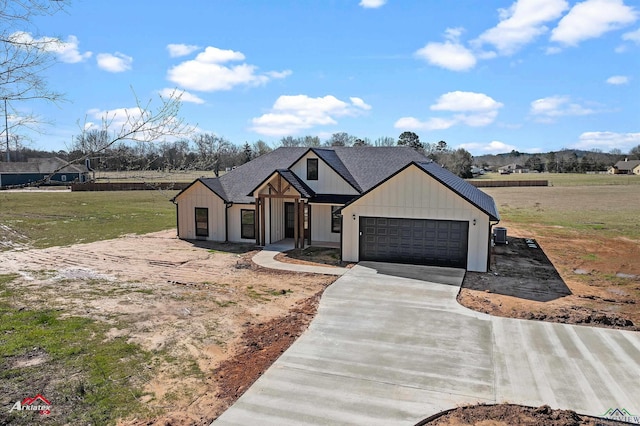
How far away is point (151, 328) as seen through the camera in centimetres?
1030

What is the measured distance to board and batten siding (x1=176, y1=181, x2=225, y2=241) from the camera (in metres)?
22.7

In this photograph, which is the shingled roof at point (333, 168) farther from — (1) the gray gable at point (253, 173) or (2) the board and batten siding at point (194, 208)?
(2) the board and batten siding at point (194, 208)

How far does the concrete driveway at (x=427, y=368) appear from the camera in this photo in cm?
694

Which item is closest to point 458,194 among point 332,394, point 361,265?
point 361,265

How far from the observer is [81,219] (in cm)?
3058

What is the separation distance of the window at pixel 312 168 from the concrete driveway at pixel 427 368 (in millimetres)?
11230

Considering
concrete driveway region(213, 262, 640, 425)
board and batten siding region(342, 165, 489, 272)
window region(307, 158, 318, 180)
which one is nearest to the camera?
concrete driveway region(213, 262, 640, 425)

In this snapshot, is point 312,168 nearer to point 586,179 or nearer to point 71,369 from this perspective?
point 71,369

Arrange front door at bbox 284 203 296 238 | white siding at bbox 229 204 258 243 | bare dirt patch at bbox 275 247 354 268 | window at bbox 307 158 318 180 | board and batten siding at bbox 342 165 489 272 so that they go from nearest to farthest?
board and batten siding at bbox 342 165 489 272, bare dirt patch at bbox 275 247 354 268, window at bbox 307 158 318 180, white siding at bbox 229 204 258 243, front door at bbox 284 203 296 238

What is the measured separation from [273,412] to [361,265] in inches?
419

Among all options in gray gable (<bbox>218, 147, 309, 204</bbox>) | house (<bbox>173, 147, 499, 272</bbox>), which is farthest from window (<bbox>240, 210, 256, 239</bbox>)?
gray gable (<bbox>218, 147, 309, 204</bbox>)

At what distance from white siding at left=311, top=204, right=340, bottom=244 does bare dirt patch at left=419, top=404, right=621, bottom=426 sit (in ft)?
49.9

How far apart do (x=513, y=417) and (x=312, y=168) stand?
16991 mm

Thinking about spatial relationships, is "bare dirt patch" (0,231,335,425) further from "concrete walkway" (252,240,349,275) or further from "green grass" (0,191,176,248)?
"green grass" (0,191,176,248)
